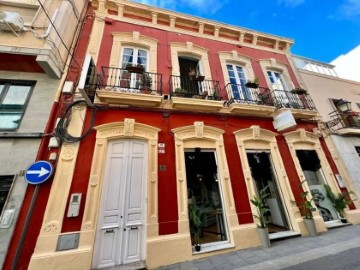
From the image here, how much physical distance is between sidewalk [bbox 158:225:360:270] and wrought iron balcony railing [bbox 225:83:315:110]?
4602mm

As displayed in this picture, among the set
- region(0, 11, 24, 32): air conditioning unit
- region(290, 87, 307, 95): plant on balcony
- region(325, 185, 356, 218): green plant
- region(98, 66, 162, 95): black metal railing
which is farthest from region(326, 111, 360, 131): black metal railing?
region(0, 11, 24, 32): air conditioning unit

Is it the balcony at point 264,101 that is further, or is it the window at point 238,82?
the window at point 238,82

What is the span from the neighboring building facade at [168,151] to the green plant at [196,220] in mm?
38

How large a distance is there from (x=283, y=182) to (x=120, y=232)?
5.43 metres

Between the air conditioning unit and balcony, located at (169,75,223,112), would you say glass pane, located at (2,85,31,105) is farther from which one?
balcony, located at (169,75,223,112)

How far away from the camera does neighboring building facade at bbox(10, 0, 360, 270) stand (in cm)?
406

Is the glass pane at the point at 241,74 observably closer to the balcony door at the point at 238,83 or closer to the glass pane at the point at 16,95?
the balcony door at the point at 238,83

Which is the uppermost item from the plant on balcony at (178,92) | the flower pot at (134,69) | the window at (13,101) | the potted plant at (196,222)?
the flower pot at (134,69)

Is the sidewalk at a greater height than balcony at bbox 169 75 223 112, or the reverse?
balcony at bbox 169 75 223 112

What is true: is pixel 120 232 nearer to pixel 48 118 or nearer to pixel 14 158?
pixel 14 158

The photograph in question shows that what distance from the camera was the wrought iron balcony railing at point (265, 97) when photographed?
22.5ft

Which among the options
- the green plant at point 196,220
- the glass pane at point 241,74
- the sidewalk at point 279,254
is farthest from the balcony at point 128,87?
the sidewalk at point 279,254

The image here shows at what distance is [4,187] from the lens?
3.96 m

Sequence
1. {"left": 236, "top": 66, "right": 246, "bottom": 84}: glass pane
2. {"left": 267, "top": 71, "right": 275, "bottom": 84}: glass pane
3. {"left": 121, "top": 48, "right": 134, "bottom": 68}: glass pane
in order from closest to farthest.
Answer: {"left": 121, "top": 48, "right": 134, "bottom": 68}: glass pane < {"left": 236, "top": 66, "right": 246, "bottom": 84}: glass pane < {"left": 267, "top": 71, "right": 275, "bottom": 84}: glass pane
